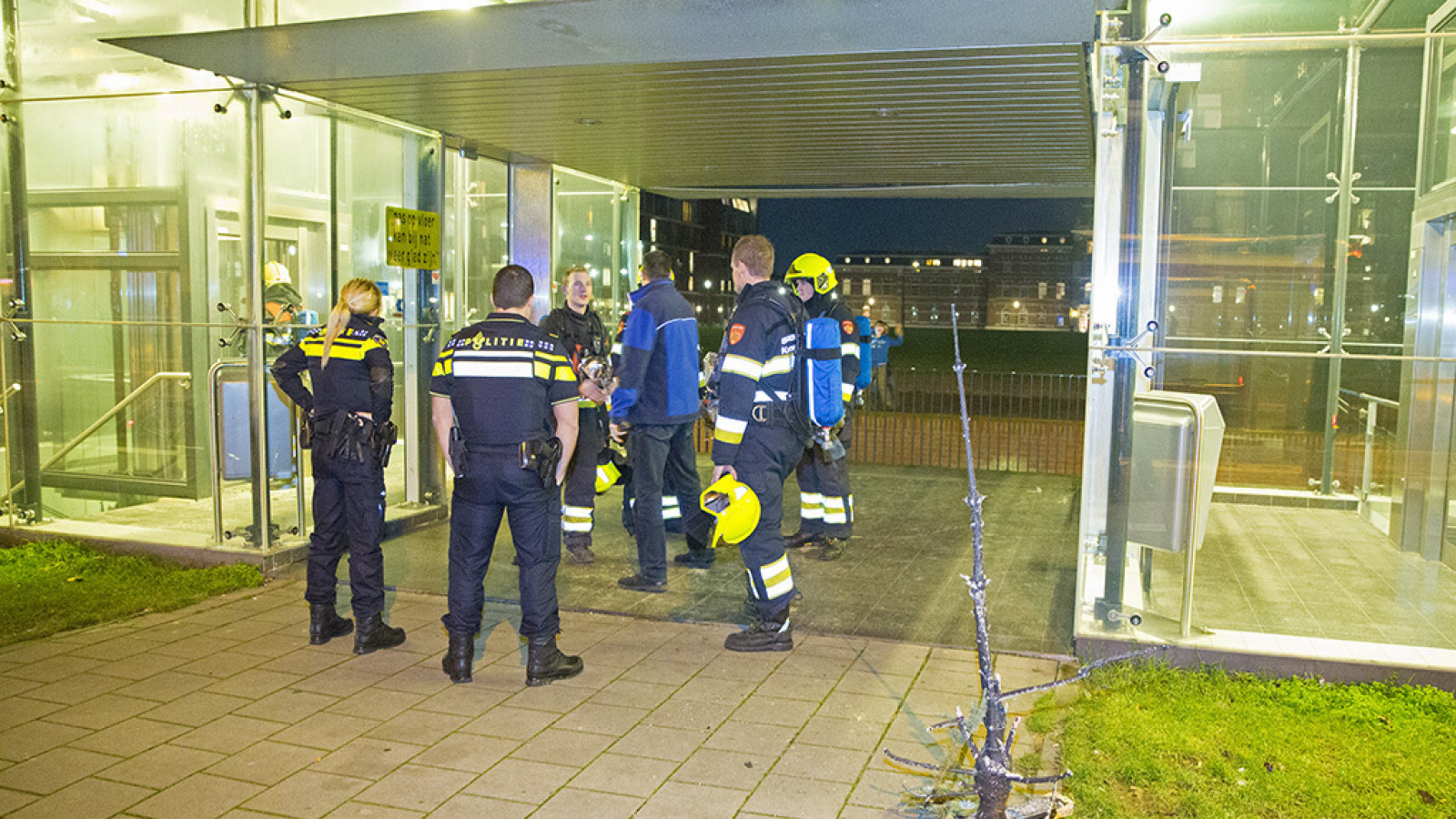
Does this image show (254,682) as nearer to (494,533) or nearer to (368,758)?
(368,758)

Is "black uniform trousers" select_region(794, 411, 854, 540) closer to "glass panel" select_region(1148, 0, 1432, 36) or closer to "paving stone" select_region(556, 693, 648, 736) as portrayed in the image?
"paving stone" select_region(556, 693, 648, 736)

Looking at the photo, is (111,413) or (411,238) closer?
(411,238)

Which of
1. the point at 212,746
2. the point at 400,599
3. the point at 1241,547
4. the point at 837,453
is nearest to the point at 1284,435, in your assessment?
the point at 1241,547

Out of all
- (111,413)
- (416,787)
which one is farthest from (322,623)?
(111,413)

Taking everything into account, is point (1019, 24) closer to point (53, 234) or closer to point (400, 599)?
point (400, 599)

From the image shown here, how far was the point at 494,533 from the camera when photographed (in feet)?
16.2

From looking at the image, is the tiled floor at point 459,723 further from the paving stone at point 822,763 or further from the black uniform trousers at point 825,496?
the black uniform trousers at point 825,496

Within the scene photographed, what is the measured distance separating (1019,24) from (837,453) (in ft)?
10.3

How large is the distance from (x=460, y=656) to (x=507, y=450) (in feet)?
3.39

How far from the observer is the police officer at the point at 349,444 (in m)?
5.30

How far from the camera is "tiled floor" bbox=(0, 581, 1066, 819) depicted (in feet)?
12.2

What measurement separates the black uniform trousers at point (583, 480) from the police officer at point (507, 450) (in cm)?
207

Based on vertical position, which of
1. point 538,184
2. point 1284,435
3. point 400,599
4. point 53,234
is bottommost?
point 400,599

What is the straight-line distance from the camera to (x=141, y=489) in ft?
29.5
